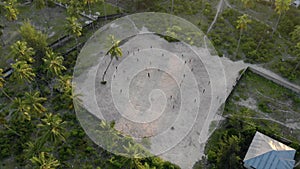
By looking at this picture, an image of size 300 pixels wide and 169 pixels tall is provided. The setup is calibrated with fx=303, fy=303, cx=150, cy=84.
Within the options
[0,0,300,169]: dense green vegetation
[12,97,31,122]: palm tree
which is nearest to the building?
[0,0,300,169]: dense green vegetation

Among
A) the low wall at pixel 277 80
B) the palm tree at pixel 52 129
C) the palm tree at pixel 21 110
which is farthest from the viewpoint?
the low wall at pixel 277 80

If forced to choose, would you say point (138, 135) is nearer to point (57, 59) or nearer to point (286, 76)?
point (57, 59)

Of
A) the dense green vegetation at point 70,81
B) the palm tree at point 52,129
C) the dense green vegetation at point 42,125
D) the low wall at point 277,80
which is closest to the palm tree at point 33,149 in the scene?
the dense green vegetation at point 42,125

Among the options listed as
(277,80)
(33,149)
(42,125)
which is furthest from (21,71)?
(277,80)

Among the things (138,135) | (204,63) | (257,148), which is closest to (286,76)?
(204,63)

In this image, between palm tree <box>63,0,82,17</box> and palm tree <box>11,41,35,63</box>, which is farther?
palm tree <box>63,0,82,17</box>

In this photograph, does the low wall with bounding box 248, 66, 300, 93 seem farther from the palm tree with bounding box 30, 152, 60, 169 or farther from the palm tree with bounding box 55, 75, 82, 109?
the palm tree with bounding box 30, 152, 60, 169

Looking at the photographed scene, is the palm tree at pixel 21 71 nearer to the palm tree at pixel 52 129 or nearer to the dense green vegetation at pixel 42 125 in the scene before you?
the dense green vegetation at pixel 42 125

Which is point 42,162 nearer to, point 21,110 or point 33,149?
point 33,149
